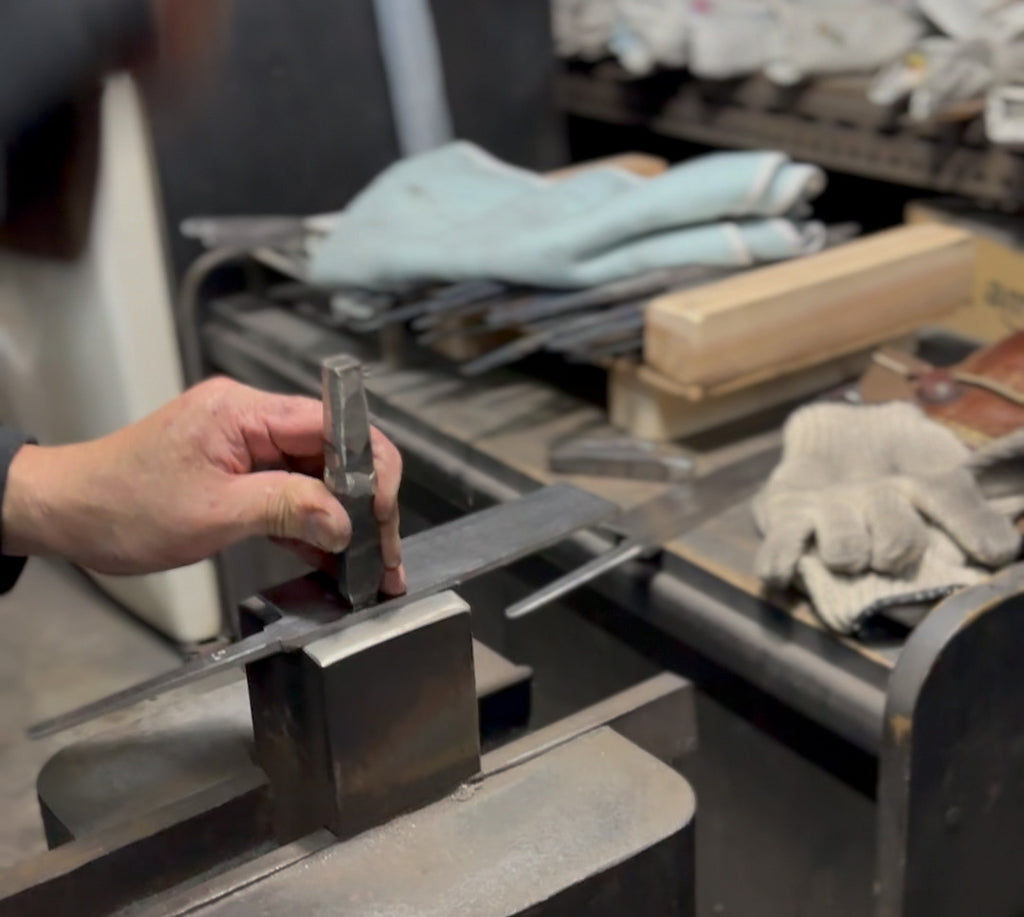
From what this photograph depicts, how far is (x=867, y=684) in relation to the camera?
776mm

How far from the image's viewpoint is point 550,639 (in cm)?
104

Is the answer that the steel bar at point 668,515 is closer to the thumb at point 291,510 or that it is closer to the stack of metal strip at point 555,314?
the stack of metal strip at point 555,314

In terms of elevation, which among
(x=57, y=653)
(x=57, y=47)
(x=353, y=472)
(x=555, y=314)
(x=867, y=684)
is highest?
(x=57, y=47)

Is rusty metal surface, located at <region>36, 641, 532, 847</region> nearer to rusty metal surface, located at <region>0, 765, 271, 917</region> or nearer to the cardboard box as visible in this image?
rusty metal surface, located at <region>0, 765, 271, 917</region>

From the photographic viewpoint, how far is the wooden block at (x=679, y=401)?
106 centimetres

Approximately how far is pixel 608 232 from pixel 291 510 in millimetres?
639

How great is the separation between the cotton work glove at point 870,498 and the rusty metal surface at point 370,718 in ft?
1.12

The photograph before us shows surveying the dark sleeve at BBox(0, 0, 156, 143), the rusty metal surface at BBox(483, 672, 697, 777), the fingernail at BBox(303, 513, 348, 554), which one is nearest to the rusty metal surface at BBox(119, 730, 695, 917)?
the rusty metal surface at BBox(483, 672, 697, 777)

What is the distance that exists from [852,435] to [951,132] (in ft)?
1.58

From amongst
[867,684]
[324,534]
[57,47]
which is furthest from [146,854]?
[57,47]

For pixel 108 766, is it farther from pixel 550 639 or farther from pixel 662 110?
pixel 662 110

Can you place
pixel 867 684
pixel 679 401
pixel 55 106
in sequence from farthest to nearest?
pixel 55 106 < pixel 679 401 < pixel 867 684

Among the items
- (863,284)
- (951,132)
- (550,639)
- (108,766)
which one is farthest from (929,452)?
(108,766)

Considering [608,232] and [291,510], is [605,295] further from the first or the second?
[291,510]
